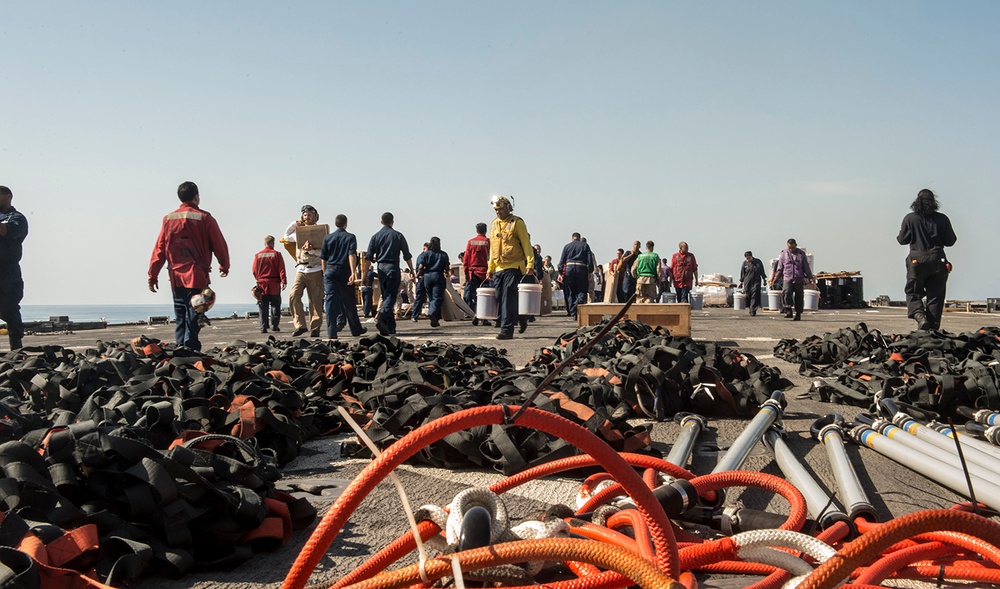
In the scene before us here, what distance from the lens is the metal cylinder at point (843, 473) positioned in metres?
2.67

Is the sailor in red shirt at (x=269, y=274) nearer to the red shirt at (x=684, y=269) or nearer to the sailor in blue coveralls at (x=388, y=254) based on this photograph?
the sailor in blue coveralls at (x=388, y=254)

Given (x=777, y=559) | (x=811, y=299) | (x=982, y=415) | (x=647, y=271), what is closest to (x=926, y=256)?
(x=982, y=415)

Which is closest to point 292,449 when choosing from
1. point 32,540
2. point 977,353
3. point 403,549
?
point 32,540

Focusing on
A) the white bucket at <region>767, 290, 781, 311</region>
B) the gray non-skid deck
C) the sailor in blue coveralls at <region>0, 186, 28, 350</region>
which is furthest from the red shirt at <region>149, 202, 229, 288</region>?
the white bucket at <region>767, 290, 781, 311</region>

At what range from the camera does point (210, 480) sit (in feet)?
9.14

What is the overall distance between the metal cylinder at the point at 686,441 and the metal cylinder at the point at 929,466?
848 millimetres

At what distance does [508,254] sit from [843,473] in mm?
9715

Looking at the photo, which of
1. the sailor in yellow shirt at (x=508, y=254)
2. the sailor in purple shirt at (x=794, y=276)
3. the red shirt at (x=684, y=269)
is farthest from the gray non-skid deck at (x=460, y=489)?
the red shirt at (x=684, y=269)

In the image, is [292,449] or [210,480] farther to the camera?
[292,449]

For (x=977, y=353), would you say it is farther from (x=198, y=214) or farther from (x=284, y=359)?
(x=198, y=214)

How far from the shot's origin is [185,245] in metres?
9.00

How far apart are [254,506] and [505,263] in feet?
33.7

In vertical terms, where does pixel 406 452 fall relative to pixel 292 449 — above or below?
above

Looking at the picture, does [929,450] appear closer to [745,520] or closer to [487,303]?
[745,520]
